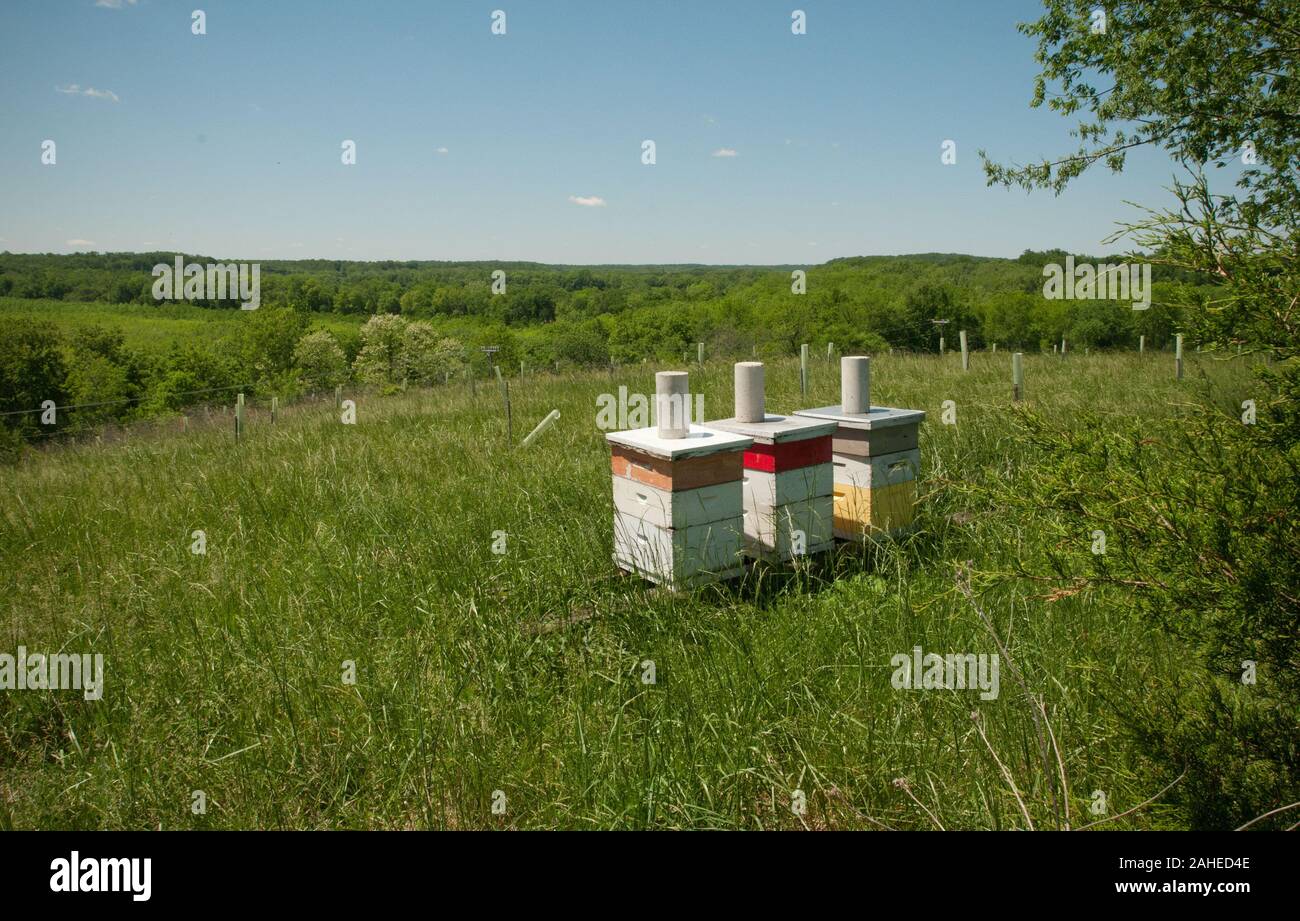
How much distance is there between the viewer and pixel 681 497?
401 cm

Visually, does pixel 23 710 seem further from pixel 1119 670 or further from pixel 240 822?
pixel 1119 670

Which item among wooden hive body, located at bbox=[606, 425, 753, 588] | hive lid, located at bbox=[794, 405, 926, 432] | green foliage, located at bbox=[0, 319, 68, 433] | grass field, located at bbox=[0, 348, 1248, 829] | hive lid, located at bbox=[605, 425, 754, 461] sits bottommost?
grass field, located at bbox=[0, 348, 1248, 829]

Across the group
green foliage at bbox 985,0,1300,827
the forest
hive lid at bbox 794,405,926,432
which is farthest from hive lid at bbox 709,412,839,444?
the forest

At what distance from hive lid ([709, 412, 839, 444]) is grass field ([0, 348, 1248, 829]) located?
0.82 metres

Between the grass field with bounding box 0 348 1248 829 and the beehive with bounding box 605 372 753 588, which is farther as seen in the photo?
the beehive with bounding box 605 372 753 588

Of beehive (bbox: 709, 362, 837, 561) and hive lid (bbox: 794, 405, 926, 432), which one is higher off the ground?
hive lid (bbox: 794, 405, 926, 432)

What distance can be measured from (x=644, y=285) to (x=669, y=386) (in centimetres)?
10491

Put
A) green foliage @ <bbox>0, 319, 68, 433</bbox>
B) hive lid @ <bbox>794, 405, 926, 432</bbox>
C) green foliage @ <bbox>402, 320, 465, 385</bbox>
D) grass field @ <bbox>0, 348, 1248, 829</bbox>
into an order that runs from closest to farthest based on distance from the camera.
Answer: grass field @ <bbox>0, 348, 1248, 829</bbox> → hive lid @ <bbox>794, 405, 926, 432</bbox> → green foliage @ <bbox>0, 319, 68, 433</bbox> → green foliage @ <bbox>402, 320, 465, 385</bbox>

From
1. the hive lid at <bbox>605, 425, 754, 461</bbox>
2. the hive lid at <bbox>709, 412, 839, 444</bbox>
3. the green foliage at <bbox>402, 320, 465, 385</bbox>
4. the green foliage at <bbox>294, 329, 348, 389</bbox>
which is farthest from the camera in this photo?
the green foliage at <bbox>294, 329, 348, 389</bbox>

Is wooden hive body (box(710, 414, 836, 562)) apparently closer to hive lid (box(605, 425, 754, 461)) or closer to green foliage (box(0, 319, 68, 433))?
hive lid (box(605, 425, 754, 461))

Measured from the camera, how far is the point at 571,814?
8.38 feet

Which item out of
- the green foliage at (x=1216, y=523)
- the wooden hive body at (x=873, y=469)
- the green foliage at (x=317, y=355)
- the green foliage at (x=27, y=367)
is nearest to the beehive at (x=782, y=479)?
the wooden hive body at (x=873, y=469)

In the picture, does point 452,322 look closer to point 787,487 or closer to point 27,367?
point 27,367

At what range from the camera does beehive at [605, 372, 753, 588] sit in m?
4.01
